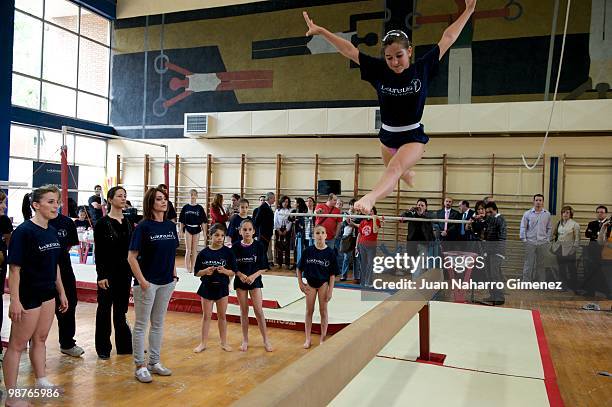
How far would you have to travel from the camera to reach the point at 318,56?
459 inches

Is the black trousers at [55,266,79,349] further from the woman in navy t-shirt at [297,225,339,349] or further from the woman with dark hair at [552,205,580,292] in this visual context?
the woman with dark hair at [552,205,580,292]

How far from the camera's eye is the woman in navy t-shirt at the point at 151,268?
159 inches

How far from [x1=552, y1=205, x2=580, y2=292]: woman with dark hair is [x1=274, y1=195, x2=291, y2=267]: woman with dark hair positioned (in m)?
5.18

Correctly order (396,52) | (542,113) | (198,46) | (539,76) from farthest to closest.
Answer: (198,46) → (539,76) → (542,113) → (396,52)

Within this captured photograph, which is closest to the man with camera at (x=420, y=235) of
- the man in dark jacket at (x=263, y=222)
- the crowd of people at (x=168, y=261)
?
the crowd of people at (x=168, y=261)

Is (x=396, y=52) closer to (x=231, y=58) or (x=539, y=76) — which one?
(x=539, y=76)

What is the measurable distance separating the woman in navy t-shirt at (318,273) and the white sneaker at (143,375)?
5.76 feet

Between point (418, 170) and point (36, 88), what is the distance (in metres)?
9.50

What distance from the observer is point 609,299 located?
802cm

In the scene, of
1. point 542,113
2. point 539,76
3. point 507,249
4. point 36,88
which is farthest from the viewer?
point 36,88

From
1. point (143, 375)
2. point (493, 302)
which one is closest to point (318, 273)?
point (143, 375)

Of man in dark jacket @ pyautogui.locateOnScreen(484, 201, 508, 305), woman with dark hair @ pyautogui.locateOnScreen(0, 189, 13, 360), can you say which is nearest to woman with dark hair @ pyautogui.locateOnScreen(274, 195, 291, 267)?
man in dark jacket @ pyautogui.locateOnScreen(484, 201, 508, 305)

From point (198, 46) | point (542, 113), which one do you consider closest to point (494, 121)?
point (542, 113)

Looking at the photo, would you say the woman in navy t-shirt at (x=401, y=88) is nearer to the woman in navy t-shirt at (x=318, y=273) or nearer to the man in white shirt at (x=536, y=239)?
the woman in navy t-shirt at (x=318, y=273)
